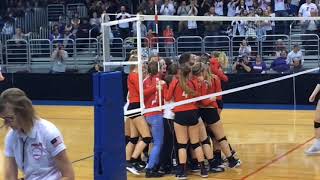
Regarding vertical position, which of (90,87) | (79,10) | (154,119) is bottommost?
(90,87)

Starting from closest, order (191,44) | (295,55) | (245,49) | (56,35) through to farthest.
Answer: (295,55) → (245,49) → (191,44) → (56,35)

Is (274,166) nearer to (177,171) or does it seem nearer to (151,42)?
(177,171)

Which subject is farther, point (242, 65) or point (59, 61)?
point (59, 61)

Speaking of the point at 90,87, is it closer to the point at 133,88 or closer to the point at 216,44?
the point at 216,44

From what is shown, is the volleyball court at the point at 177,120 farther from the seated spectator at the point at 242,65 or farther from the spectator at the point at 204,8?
the spectator at the point at 204,8

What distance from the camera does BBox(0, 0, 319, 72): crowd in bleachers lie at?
1612cm

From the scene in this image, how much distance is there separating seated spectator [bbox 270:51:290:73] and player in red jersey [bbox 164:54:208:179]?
309 inches

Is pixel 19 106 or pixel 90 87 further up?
pixel 19 106

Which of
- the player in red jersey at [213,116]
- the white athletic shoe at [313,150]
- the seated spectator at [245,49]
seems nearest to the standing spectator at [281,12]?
the seated spectator at [245,49]

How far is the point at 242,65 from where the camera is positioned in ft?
50.1

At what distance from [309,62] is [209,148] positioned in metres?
8.53

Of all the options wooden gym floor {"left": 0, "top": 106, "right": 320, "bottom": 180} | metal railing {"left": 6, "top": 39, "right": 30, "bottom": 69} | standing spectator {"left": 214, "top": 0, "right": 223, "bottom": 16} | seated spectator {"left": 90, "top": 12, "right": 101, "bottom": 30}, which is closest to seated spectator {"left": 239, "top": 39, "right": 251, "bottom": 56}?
wooden gym floor {"left": 0, "top": 106, "right": 320, "bottom": 180}

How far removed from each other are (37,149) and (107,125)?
189cm

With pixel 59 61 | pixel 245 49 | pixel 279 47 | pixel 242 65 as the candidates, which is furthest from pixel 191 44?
pixel 59 61
